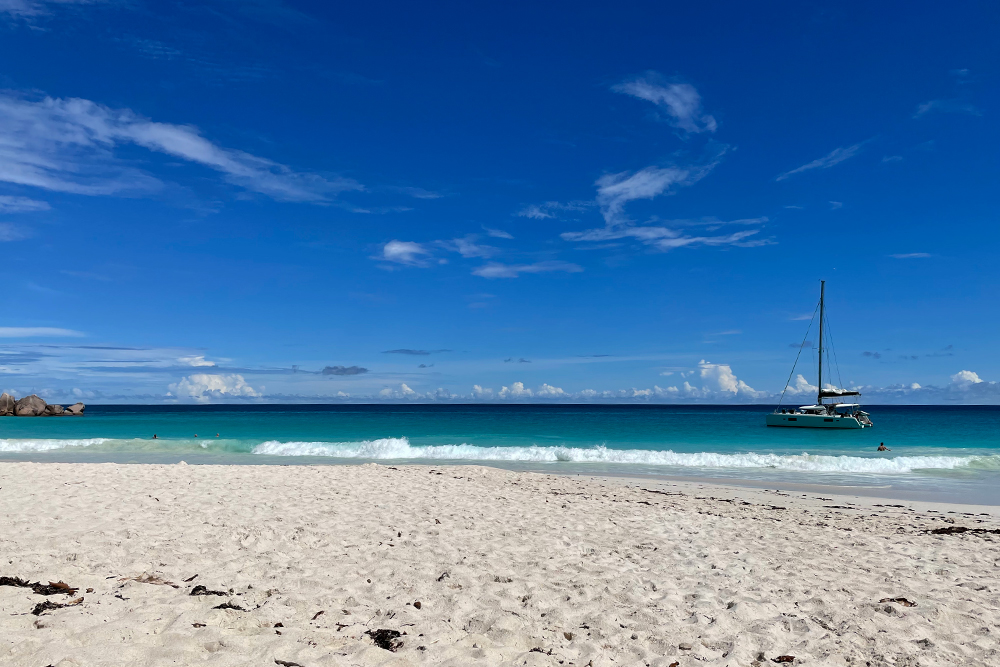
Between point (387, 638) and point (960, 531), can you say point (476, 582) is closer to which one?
point (387, 638)

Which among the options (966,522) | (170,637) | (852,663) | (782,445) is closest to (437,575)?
(170,637)

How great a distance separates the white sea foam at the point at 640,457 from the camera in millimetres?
24469

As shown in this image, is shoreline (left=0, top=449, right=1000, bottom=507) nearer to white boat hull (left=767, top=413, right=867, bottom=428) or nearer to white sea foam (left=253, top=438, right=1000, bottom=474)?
white sea foam (left=253, top=438, right=1000, bottom=474)

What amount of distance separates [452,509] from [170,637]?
6664 mm

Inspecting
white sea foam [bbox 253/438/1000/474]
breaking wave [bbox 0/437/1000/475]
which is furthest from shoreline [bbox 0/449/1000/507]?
white sea foam [bbox 253/438/1000/474]

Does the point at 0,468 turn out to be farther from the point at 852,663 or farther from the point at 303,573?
the point at 852,663

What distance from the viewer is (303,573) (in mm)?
6566

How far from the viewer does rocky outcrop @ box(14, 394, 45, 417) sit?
81000 millimetres

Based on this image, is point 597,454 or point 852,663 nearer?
point 852,663

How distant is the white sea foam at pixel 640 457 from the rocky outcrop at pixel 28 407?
241 ft

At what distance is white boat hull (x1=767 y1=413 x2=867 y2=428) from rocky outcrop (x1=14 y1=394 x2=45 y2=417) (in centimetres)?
9905

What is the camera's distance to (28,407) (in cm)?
8119

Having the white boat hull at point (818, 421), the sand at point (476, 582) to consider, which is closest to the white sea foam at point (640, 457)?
the sand at point (476, 582)

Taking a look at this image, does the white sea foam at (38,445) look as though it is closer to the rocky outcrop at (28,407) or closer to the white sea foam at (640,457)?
the white sea foam at (640,457)
